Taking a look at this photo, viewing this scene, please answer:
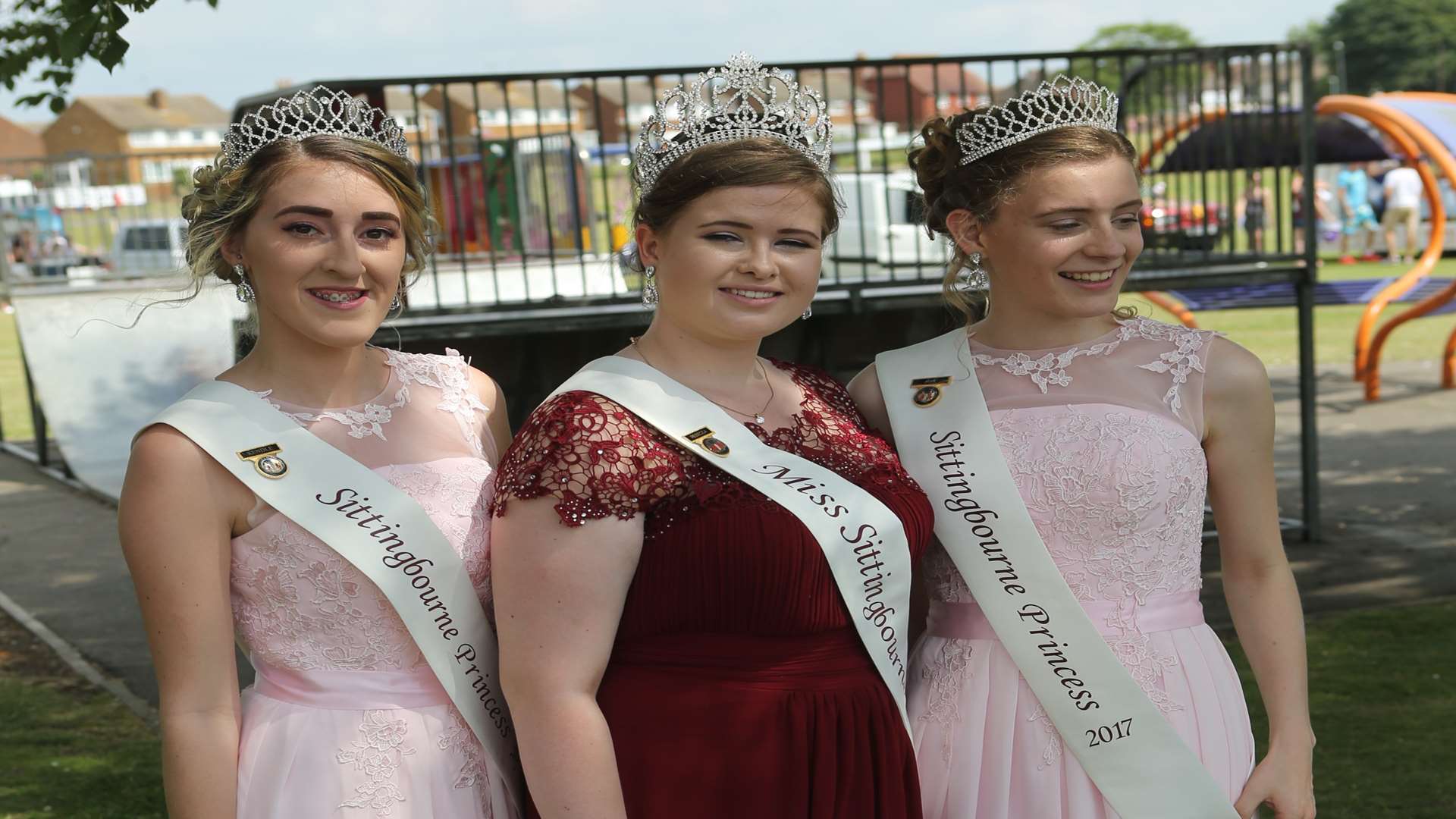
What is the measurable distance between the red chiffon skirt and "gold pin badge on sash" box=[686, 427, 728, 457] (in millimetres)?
262

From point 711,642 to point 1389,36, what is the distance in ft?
346

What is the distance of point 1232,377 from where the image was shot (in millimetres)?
2314

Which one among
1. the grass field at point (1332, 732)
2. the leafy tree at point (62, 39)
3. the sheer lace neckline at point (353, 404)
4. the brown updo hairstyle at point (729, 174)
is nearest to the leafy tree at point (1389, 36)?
the grass field at point (1332, 732)

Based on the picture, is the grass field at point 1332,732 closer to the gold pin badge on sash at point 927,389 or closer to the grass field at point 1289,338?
the gold pin badge on sash at point 927,389

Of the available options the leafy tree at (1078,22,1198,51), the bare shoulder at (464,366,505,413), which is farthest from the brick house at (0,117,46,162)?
the bare shoulder at (464,366,505,413)

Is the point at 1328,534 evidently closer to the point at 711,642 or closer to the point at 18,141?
the point at 711,642

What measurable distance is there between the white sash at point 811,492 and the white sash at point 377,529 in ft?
1.05

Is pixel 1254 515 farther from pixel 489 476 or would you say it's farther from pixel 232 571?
pixel 232 571

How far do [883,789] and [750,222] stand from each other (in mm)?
861

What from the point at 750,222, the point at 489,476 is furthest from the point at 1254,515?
the point at 489,476

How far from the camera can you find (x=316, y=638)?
6.85 feet

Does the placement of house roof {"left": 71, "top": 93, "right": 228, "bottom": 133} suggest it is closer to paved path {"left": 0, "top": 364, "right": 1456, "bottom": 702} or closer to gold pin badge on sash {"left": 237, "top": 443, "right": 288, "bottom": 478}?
paved path {"left": 0, "top": 364, "right": 1456, "bottom": 702}

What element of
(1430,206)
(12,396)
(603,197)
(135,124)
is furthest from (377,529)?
(135,124)

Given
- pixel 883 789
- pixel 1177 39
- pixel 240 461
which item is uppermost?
pixel 1177 39
